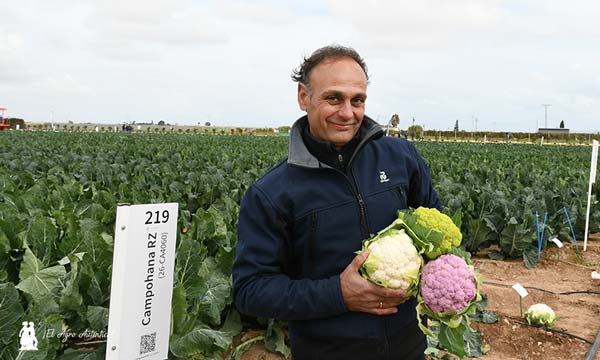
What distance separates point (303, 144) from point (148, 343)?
3.58 feet

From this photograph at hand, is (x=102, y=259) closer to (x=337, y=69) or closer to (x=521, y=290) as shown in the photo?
(x=337, y=69)

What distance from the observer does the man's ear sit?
246 cm

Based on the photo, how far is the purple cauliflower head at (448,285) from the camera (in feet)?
7.43

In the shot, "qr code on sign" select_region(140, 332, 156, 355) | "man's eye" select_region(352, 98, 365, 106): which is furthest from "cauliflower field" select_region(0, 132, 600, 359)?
"man's eye" select_region(352, 98, 365, 106)

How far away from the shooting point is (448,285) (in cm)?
225

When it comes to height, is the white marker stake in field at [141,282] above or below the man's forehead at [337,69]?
below

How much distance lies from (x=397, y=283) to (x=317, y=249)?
0.38 m

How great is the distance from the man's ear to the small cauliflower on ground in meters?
3.57

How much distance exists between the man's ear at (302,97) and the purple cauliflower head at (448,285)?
92 centimetres

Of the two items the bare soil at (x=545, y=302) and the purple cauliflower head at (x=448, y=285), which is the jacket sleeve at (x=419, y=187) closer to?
the purple cauliflower head at (x=448, y=285)

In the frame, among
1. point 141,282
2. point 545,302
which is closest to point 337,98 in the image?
point 141,282

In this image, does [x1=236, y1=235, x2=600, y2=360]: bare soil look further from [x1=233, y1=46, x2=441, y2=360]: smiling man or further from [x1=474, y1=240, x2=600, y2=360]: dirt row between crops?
[x1=233, y1=46, x2=441, y2=360]: smiling man

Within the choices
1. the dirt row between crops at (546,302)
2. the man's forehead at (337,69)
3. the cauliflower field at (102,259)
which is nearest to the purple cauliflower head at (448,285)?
the man's forehead at (337,69)

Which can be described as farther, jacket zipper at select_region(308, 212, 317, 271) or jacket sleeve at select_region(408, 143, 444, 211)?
jacket sleeve at select_region(408, 143, 444, 211)
